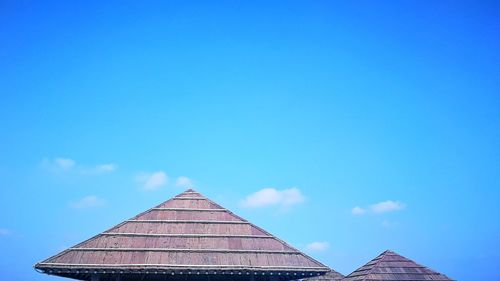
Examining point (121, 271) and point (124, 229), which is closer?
point (121, 271)

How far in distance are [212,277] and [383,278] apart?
26.7 feet

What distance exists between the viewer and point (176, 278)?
1295 cm

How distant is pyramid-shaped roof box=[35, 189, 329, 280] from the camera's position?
424 inches

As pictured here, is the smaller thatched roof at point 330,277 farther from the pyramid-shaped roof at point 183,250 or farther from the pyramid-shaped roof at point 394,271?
the pyramid-shaped roof at point 183,250

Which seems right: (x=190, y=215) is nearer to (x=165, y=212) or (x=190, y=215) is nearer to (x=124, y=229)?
(x=165, y=212)

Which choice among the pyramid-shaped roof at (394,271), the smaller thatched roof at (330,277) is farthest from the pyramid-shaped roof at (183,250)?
the smaller thatched roof at (330,277)

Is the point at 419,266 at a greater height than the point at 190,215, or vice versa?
the point at 190,215

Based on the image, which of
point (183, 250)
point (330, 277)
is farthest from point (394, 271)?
point (183, 250)

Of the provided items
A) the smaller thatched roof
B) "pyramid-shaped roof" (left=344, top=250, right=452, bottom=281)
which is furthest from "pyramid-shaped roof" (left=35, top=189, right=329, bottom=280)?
the smaller thatched roof

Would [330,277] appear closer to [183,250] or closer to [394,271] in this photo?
[394,271]

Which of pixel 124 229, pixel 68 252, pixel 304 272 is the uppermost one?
pixel 124 229

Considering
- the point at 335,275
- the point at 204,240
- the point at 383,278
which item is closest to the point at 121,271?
the point at 204,240

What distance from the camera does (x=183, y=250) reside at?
11.4 meters

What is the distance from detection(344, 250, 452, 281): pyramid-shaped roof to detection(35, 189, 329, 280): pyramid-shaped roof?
6.64 m
